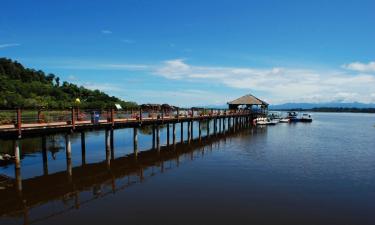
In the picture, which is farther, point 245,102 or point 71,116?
point 245,102

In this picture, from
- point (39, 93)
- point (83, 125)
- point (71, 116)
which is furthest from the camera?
point (39, 93)

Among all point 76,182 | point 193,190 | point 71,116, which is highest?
point 71,116

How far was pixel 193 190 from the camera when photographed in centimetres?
2103

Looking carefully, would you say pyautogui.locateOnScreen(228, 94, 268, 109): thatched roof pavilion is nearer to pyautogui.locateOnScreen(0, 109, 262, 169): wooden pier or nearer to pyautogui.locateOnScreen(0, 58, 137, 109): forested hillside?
pyautogui.locateOnScreen(0, 58, 137, 109): forested hillside

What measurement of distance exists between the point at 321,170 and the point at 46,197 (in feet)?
61.9

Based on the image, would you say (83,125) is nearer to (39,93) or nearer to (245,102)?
(245,102)

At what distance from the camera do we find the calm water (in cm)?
1659

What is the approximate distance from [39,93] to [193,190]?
99.5 metres

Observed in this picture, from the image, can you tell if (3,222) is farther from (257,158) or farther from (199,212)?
(257,158)

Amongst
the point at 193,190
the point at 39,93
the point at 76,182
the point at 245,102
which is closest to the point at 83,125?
the point at 76,182

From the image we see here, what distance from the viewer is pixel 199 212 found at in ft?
56.0

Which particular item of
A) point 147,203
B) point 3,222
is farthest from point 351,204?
point 3,222

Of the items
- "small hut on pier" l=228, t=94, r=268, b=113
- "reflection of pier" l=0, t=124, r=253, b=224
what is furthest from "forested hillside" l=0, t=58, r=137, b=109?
"reflection of pier" l=0, t=124, r=253, b=224

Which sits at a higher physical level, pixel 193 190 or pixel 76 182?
pixel 76 182
